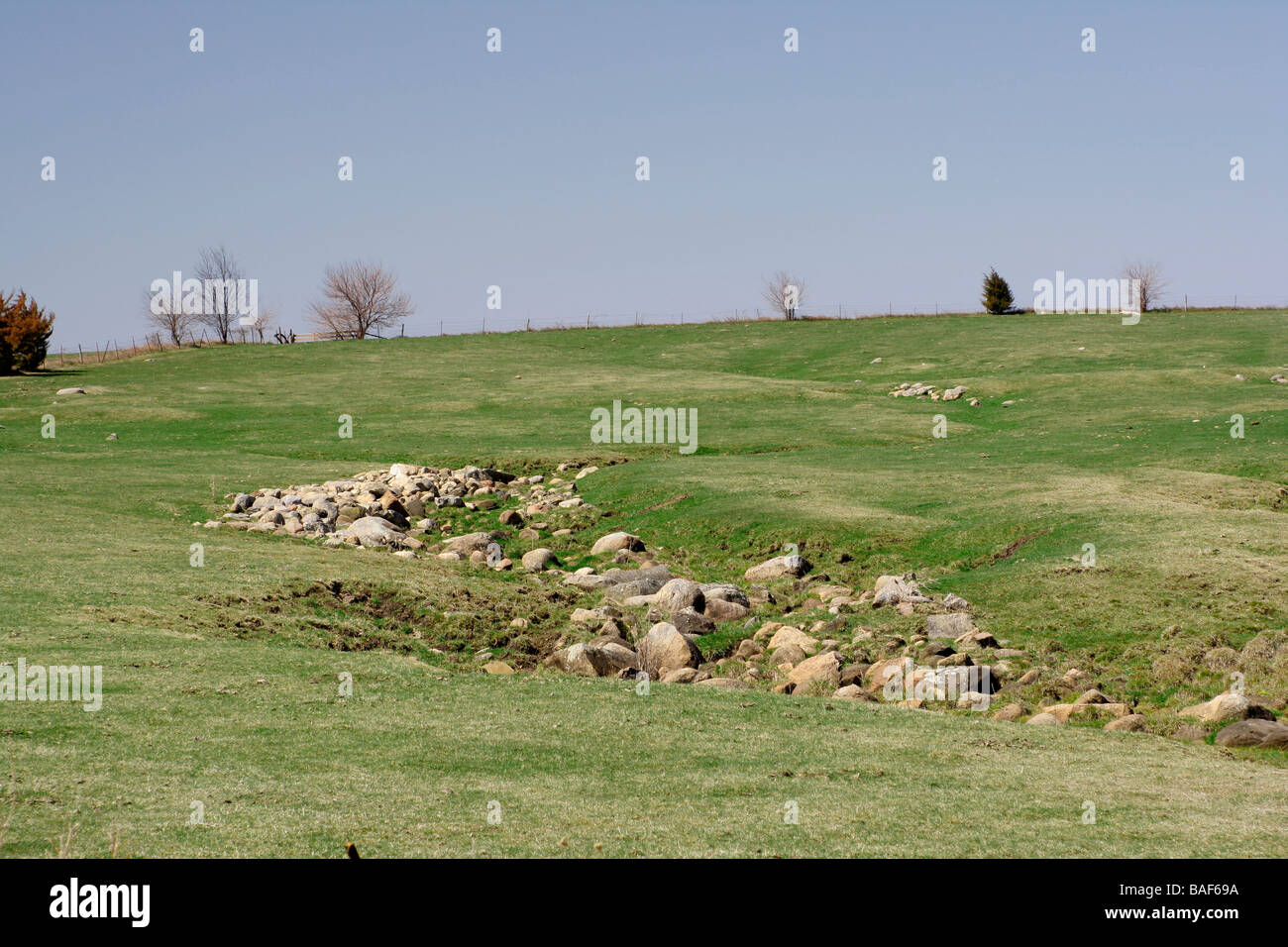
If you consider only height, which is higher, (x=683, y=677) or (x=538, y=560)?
(x=538, y=560)

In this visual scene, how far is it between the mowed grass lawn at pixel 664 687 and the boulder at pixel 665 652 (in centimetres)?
298

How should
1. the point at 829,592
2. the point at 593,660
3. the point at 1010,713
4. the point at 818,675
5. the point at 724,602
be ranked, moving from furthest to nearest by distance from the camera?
the point at 829,592 < the point at 724,602 < the point at 593,660 < the point at 818,675 < the point at 1010,713

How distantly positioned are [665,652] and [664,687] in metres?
3.49

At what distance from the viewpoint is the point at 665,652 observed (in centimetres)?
2178

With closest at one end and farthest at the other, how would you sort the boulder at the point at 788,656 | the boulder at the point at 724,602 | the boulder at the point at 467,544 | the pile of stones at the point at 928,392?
1. the boulder at the point at 788,656
2. the boulder at the point at 724,602
3. the boulder at the point at 467,544
4. the pile of stones at the point at 928,392

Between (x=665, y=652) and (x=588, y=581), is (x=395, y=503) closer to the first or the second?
(x=588, y=581)

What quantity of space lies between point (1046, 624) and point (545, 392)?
176ft

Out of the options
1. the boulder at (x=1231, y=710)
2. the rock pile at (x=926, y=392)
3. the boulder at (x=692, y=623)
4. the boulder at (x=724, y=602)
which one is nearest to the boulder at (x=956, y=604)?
the boulder at (x=724, y=602)

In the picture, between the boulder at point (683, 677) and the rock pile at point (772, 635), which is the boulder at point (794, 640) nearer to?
the rock pile at point (772, 635)

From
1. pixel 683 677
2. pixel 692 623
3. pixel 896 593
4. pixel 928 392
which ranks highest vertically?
pixel 928 392

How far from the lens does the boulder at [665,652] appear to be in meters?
21.5

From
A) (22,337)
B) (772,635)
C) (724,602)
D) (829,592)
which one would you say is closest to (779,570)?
(829,592)
